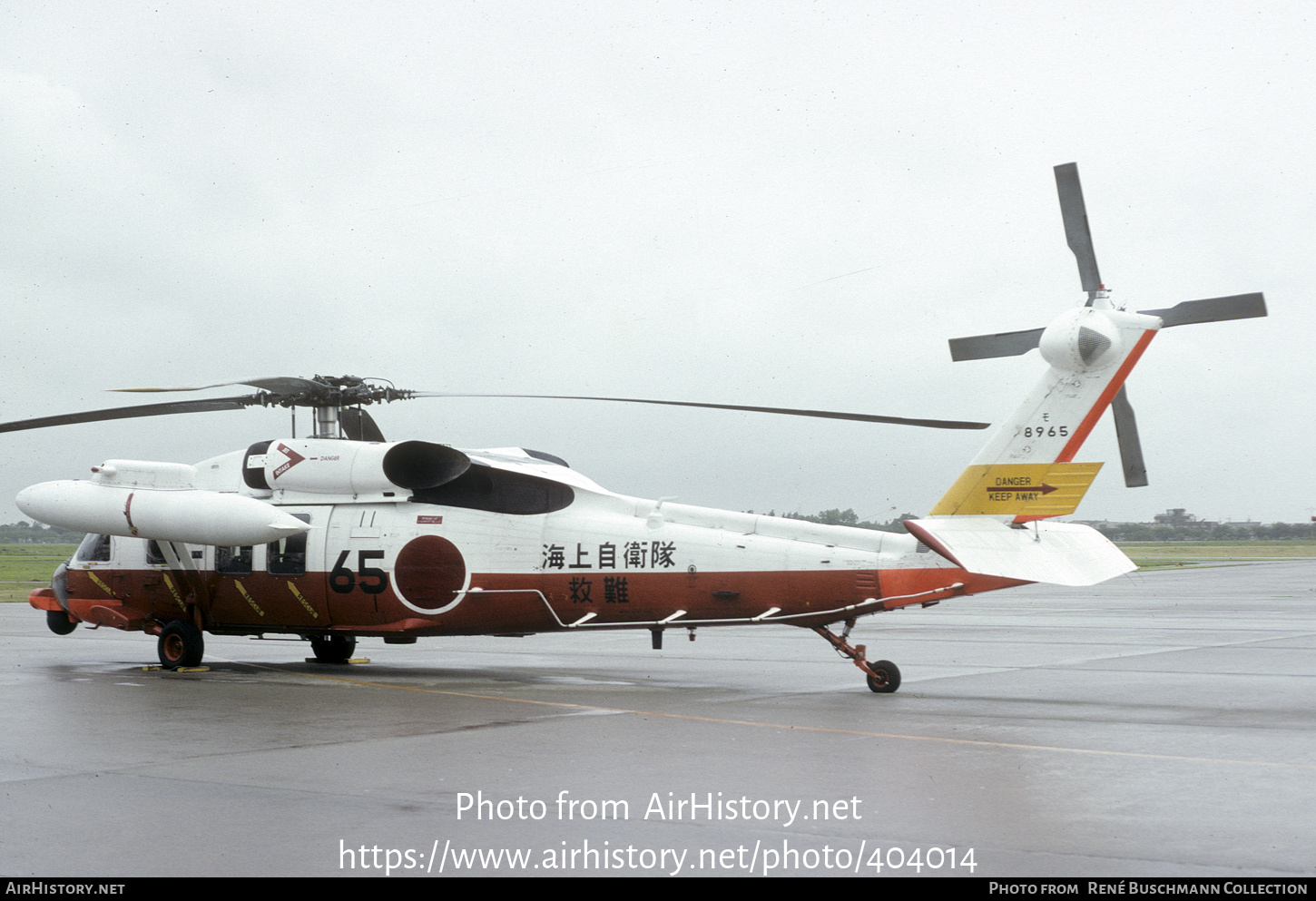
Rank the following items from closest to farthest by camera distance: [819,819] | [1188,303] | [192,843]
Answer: [192,843], [819,819], [1188,303]

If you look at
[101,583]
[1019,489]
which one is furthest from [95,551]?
[1019,489]

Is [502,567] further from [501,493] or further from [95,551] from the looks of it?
[95,551]

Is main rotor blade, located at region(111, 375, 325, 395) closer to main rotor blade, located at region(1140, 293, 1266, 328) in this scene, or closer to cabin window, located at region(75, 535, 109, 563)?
cabin window, located at region(75, 535, 109, 563)

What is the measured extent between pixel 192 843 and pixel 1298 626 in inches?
1002

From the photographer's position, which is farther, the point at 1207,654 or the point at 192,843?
the point at 1207,654

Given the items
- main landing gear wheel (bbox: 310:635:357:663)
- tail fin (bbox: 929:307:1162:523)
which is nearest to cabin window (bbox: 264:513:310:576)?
main landing gear wheel (bbox: 310:635:357:663)

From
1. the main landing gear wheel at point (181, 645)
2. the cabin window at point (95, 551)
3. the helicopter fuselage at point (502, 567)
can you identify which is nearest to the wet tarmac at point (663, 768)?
the main landing gear wheel at point (181, 645)

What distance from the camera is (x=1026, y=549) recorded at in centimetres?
1332

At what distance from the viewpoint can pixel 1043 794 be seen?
8.27 metres

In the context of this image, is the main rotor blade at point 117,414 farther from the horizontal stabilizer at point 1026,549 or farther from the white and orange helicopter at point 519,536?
the horizontal stabilizer at point 1026,549

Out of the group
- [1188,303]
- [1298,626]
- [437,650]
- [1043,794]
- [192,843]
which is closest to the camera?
[192,843]

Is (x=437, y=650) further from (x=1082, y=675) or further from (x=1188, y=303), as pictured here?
(x=1188, y=303)

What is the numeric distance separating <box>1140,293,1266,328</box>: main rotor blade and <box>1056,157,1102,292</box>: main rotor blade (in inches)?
34.3

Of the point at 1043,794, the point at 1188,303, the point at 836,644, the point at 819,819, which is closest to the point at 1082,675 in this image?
the point at 836,644
